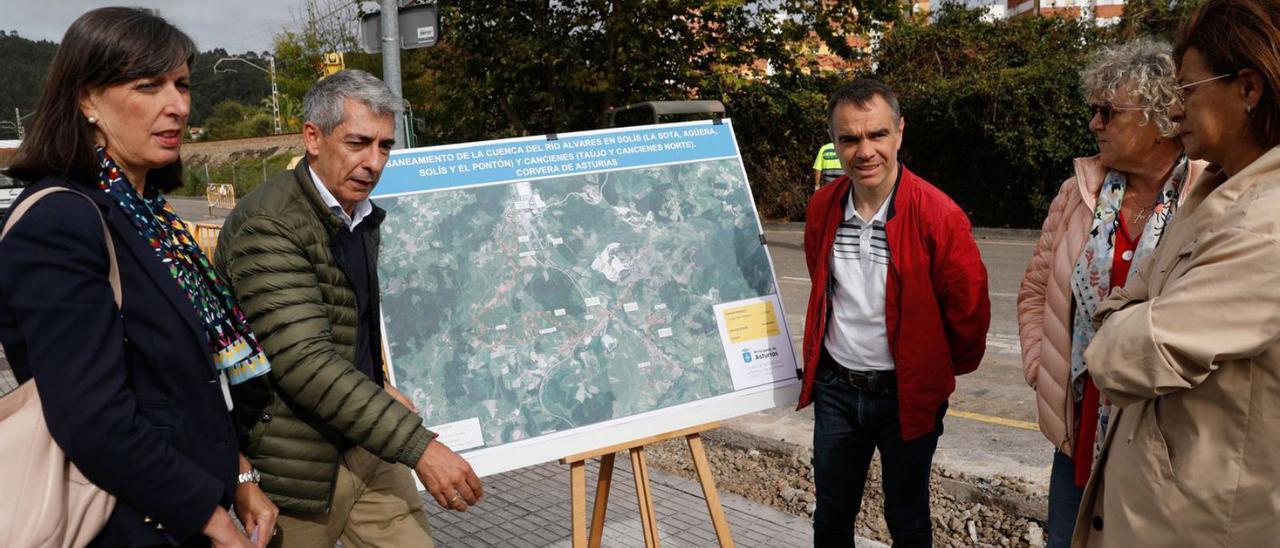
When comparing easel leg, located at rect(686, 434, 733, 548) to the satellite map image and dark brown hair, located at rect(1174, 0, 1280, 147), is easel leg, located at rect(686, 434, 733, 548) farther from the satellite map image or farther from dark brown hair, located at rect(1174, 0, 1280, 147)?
dark brown hair, located at rect(1174, 0, 1280, 147)

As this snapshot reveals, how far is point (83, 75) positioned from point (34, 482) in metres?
0.72

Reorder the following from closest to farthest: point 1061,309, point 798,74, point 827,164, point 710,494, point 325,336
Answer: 1. point 325,336
2. point 1061,309
3. point 710,494
4. point 827,164
5. point 798,74

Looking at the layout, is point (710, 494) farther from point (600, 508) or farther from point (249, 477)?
point (249, 477)

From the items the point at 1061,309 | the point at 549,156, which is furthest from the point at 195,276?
the point at 1061,309

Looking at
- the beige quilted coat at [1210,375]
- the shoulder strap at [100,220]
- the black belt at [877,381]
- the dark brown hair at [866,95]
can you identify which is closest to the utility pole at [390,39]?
the dark brown hair at [866,95]

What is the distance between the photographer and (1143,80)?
2371mm

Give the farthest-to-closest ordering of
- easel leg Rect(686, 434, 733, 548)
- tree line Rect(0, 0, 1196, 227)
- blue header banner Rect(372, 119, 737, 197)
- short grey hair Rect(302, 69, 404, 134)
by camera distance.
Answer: tree line Rect(0, 0, 1196, 227) < easel leg Rect(686, 434, 733, 548) < blue header banner Rect(372, 119, 737, 197) < short grey hair Rect(302, 69, 404, 134)

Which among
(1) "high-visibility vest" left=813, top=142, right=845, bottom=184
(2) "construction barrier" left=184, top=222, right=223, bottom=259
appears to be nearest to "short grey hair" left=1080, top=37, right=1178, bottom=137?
(2) "construction barrier" left=184, top=222, right=223, bottom=259

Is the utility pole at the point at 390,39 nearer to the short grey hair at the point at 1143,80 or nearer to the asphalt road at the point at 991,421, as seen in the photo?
the asphalt road at the point at 991,421

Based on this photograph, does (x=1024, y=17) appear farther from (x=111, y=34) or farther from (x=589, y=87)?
(x=111, y=34)

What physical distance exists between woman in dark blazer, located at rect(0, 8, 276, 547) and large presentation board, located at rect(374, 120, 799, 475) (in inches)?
39.4

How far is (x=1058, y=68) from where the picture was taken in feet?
46.5

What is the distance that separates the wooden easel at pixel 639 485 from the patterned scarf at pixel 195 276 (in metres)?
1.25

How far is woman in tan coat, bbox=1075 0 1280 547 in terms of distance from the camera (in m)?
1.46
